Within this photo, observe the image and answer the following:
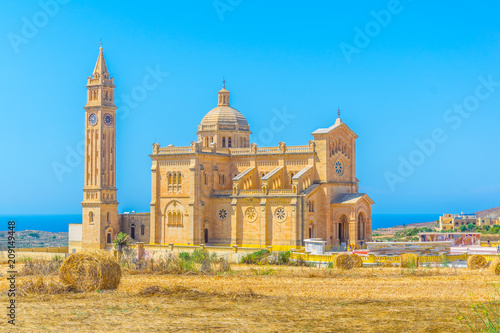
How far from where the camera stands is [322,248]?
46312mm

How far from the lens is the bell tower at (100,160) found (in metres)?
62.2

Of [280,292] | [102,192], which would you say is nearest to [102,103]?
[102,192]

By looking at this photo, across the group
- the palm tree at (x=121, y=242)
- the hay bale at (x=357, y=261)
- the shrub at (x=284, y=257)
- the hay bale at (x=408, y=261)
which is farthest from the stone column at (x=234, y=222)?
the hay bale at (x=408, y=261)

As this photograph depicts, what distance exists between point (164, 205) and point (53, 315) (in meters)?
41.2

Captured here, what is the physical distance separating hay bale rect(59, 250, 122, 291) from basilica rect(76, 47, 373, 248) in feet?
99.7

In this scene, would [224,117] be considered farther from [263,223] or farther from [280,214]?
[280,214]

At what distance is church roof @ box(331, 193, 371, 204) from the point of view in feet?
184

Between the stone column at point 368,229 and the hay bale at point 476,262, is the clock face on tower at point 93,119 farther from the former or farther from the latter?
the hay bale at point 476,262

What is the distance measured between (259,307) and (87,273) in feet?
21.8

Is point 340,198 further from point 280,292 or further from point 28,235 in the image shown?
point 28,235

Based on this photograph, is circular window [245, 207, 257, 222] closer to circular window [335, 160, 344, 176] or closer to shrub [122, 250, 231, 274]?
circular window [335, 160, 344, 176]

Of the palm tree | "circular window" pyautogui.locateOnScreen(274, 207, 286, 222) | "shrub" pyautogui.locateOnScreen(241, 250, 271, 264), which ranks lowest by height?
"shrub" pyautogui.locateOnScreen(241, 250, 271, 264)

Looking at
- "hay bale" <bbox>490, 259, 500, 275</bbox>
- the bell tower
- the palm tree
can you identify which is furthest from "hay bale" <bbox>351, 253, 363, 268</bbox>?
the bell tower

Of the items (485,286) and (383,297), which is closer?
(383,297)
